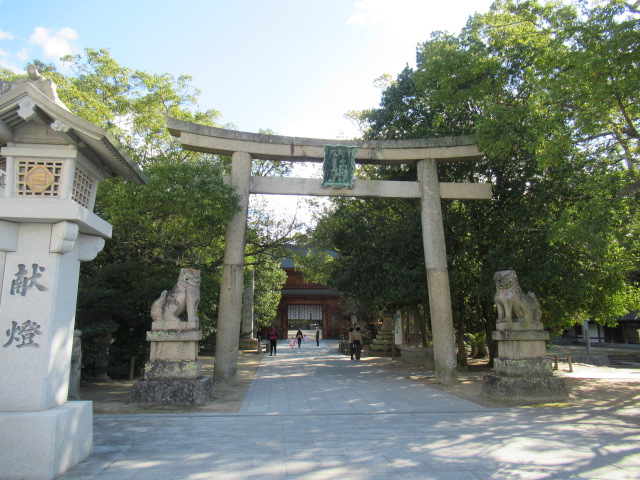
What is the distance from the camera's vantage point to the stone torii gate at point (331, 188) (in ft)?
33.5

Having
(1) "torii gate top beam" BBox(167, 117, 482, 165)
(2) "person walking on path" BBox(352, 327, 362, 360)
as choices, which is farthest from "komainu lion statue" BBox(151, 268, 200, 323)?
(2) "person walking on path" BBox(352, 327, 362, 360)

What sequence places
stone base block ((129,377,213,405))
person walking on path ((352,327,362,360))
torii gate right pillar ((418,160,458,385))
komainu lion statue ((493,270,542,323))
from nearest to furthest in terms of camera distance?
stone base block ((129,377,213,405)), komainu lion statue ((493,270,542,323)), torii gate right pillar ((418,160,458,385)), person walking on path ((352,327,362,360))

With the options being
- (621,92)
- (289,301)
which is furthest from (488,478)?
(289,301)

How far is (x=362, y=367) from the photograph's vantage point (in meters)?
15.2

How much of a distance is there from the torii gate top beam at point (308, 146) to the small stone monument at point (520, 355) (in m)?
3.94

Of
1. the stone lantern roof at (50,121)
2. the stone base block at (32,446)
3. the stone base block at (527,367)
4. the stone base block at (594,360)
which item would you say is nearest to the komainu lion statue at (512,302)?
the stone base block at (527,367)

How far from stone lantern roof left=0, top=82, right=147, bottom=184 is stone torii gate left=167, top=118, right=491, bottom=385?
5626mm

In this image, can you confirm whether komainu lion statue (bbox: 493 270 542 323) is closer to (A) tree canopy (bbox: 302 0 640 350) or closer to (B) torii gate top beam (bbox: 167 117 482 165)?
(A) tree canopy (bbox: 302 0 640 350)

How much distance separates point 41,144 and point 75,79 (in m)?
9.46

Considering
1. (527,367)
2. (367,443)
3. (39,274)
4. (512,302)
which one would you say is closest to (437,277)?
(512,302)

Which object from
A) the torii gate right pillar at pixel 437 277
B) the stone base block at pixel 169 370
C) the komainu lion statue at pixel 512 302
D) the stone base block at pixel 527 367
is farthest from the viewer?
the torii gate right pillar at pixel 437 277

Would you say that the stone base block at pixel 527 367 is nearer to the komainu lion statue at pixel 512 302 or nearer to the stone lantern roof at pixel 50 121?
the komainu lion statue at pixel 512 302

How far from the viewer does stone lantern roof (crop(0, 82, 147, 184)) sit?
4324 mm

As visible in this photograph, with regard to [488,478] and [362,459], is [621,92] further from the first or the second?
[362,459]
